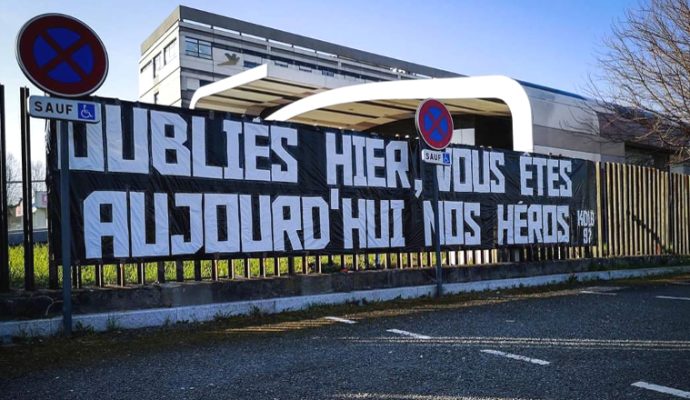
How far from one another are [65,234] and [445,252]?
6.57m

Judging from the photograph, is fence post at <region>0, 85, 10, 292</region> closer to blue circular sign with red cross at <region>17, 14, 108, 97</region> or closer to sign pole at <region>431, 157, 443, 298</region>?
blue circular sign with red cross at <region>17, 14, 108, 97</region>

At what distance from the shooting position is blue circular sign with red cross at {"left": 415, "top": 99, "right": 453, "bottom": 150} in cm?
806

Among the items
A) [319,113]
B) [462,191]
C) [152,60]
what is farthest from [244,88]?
[152,60]

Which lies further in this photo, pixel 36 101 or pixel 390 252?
pixel 390 252

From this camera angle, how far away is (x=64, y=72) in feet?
17.3

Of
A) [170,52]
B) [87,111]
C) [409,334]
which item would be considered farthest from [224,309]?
[170,52]

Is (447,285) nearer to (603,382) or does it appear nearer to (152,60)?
(603,382)

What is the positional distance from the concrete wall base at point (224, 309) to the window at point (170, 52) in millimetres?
58138

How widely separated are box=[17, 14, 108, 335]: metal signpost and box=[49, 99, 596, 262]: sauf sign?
0.27 m

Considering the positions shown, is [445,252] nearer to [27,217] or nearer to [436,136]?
[436,136]

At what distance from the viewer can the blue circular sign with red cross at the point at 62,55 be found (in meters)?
5.05

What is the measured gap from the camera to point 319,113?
21719mm

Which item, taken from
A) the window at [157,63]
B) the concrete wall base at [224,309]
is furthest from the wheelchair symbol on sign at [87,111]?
the window at [157,63]

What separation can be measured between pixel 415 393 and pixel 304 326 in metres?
2.66
